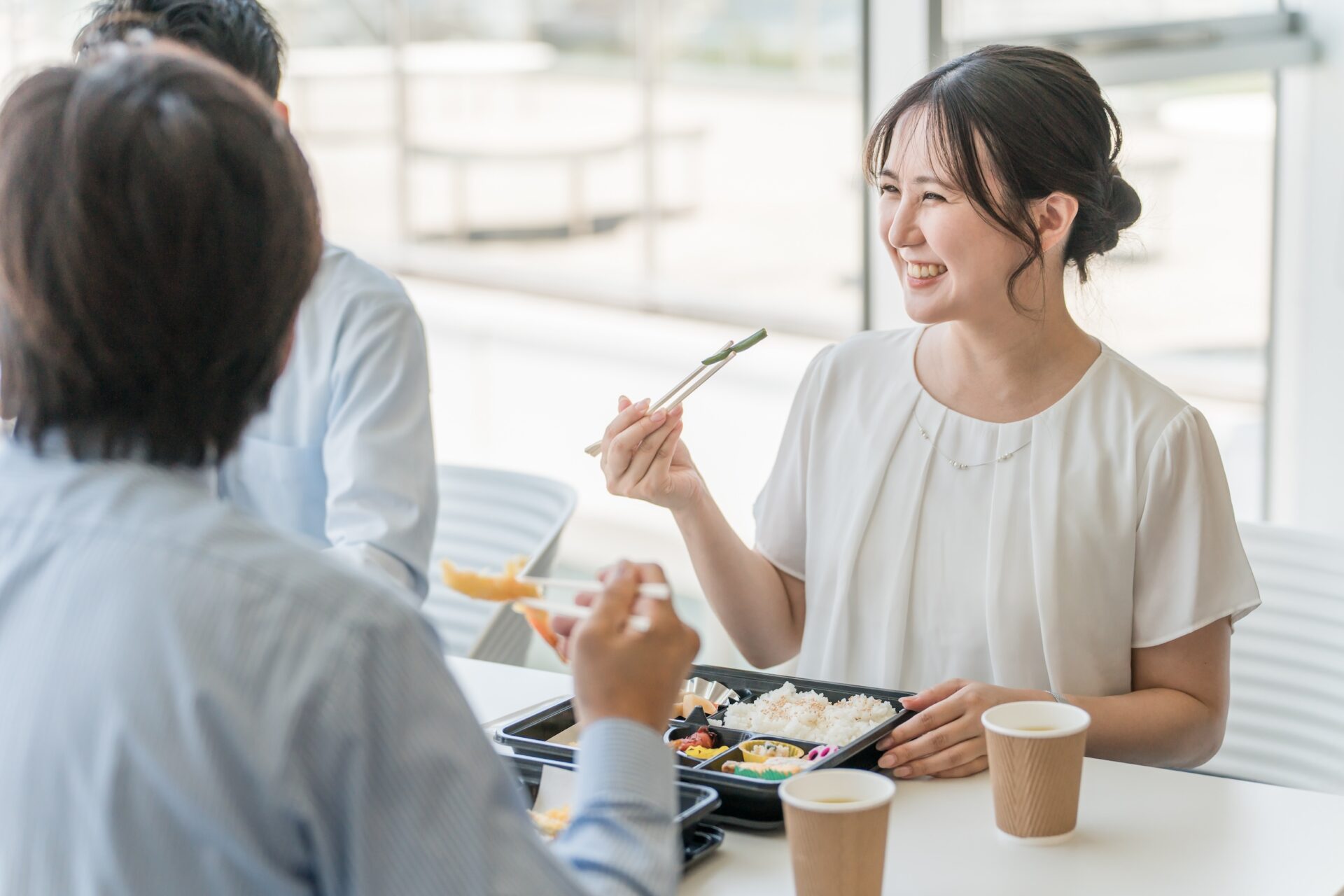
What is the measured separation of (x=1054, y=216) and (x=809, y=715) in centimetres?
68

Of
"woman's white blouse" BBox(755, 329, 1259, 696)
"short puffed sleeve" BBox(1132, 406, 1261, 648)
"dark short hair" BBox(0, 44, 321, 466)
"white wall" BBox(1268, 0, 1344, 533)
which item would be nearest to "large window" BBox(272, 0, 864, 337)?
"white wall" BBox(1268, 0, 1344, 533)

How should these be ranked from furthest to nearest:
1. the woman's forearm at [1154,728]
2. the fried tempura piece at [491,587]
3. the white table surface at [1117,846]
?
the woman's forearm at [1154,728]
the fried tempura piece at [491,587]
the white table surface at [1117,846]

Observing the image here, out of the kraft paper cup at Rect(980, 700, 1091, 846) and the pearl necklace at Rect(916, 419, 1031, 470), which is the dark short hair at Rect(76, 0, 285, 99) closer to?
the pearl necklace at Rect(916, 419, 1031, 470)

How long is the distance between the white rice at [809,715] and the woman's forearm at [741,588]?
1.06 ft

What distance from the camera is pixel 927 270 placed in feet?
5.45

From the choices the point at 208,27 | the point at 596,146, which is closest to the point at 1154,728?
the point at 208,27

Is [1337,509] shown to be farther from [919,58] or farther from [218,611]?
[218,611]

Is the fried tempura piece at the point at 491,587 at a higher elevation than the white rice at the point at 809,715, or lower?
higher

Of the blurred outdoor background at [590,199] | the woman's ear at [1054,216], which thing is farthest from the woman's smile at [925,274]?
the blurred outdoor background at [590,199]

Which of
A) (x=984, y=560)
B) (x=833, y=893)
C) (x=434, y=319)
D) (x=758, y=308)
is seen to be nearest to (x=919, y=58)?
(x=984, y=560)

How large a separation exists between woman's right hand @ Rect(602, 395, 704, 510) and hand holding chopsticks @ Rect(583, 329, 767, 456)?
0.02 m

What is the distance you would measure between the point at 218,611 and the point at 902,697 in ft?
2.84

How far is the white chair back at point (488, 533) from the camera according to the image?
2.26m

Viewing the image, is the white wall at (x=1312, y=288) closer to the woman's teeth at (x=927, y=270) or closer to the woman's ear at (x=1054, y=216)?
the woman's ear at (x=1054, y=216)
